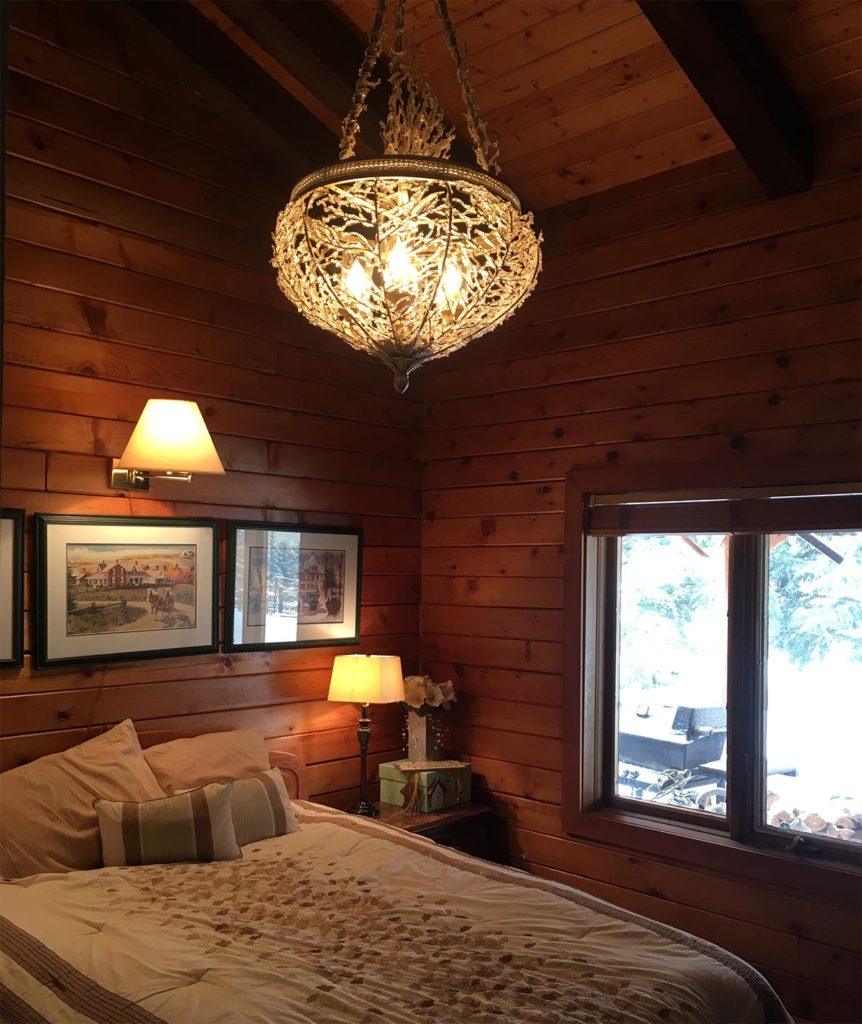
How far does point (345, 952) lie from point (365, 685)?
5.00ft

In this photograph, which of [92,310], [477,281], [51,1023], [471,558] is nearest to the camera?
[51,1023]

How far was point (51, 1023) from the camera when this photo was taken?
1.75 metres

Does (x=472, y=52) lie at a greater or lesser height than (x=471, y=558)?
greater

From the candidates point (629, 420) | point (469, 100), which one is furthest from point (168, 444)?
point (629, 420)

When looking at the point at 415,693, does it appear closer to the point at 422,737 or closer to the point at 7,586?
the point at 422,737

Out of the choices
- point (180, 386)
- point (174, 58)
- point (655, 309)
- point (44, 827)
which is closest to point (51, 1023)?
point (44, 827)

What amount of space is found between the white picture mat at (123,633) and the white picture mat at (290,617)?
0.45ft

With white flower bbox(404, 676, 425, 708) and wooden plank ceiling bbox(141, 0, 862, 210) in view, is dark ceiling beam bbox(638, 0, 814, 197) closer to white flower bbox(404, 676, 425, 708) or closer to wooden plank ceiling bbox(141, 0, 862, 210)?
wooden plank ceiling bbox(141, 0, 862, 210)

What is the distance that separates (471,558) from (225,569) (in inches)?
45.0

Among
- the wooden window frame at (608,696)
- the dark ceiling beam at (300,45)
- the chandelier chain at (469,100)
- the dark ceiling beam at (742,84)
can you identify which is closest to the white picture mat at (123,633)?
the wooden window frame at (608,696)

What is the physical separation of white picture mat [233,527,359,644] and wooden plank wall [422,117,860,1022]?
1.52 feet

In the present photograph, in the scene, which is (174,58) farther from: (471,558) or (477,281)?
(471,558)

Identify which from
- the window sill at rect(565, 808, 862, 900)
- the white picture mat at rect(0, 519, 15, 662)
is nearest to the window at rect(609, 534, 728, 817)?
the window sill at rect(565, 808, 862, 900)

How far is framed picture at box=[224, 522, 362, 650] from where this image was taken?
3.48m
